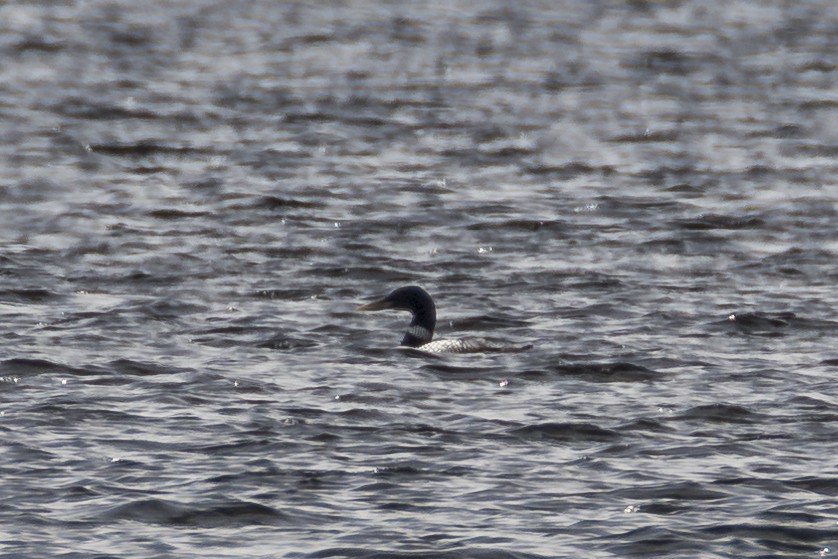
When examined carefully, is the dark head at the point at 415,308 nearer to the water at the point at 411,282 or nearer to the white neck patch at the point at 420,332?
the white neck patch at the point at 420,332

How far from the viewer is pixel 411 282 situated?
24.1m

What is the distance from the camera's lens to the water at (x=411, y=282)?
14477 mm

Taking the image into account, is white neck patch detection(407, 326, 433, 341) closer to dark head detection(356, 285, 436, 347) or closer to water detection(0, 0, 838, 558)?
dark head detection(356, 285, 436, 347)

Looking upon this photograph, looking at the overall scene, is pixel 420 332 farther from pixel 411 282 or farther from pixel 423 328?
pixel 411 282

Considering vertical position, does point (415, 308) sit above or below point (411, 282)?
above

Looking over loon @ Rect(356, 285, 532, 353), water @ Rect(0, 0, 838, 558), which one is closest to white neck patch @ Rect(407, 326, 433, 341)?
loon @ Rect(356, 285, 532, 353)

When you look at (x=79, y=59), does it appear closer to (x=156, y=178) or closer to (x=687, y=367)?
(x=156, y=178)

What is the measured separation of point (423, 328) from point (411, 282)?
3.35 meters

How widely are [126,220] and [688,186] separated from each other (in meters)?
9.02

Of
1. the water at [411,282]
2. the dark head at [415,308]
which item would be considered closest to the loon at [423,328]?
the dark head at [415,308]

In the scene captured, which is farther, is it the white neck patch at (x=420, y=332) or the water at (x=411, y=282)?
the white neck patch at (x=420, y=332)

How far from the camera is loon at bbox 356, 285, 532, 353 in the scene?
20.3 m

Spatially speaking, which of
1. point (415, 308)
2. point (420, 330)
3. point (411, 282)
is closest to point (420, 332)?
point (420, 330)

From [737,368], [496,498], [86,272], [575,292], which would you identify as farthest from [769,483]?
[86,272]
